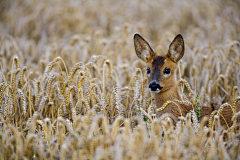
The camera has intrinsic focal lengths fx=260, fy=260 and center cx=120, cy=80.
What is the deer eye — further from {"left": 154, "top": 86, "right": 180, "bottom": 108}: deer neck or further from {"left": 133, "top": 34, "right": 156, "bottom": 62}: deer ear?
{"left": 133, "top": 34, "right": 156, "bottom": 62}: deer ear

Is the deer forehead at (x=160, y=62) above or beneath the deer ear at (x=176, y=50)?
beneath

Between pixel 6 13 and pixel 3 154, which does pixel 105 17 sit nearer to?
pixel 6 13

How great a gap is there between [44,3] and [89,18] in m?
2.50

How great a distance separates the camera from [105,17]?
1175 centimetres

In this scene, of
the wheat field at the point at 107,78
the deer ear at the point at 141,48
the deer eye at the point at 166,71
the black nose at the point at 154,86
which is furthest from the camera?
the deer ear at the point at 141,48

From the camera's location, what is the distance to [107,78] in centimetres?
551

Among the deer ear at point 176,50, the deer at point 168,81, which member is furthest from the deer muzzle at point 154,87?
the deer ear at point 176,50

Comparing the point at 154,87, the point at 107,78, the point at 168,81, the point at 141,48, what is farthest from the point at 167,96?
the point at 107,78

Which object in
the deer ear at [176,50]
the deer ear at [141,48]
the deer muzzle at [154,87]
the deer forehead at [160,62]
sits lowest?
the deer muzzle at [154,87]

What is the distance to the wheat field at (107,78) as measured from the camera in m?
3.12

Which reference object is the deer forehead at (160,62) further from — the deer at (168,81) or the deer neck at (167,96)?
the deer neck at (167,96)

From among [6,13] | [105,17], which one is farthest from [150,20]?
[6,13]

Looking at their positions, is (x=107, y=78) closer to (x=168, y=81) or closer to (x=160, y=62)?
(x=160, y=62)

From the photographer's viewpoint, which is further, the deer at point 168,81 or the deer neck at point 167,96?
the deer neck at point 167,96
